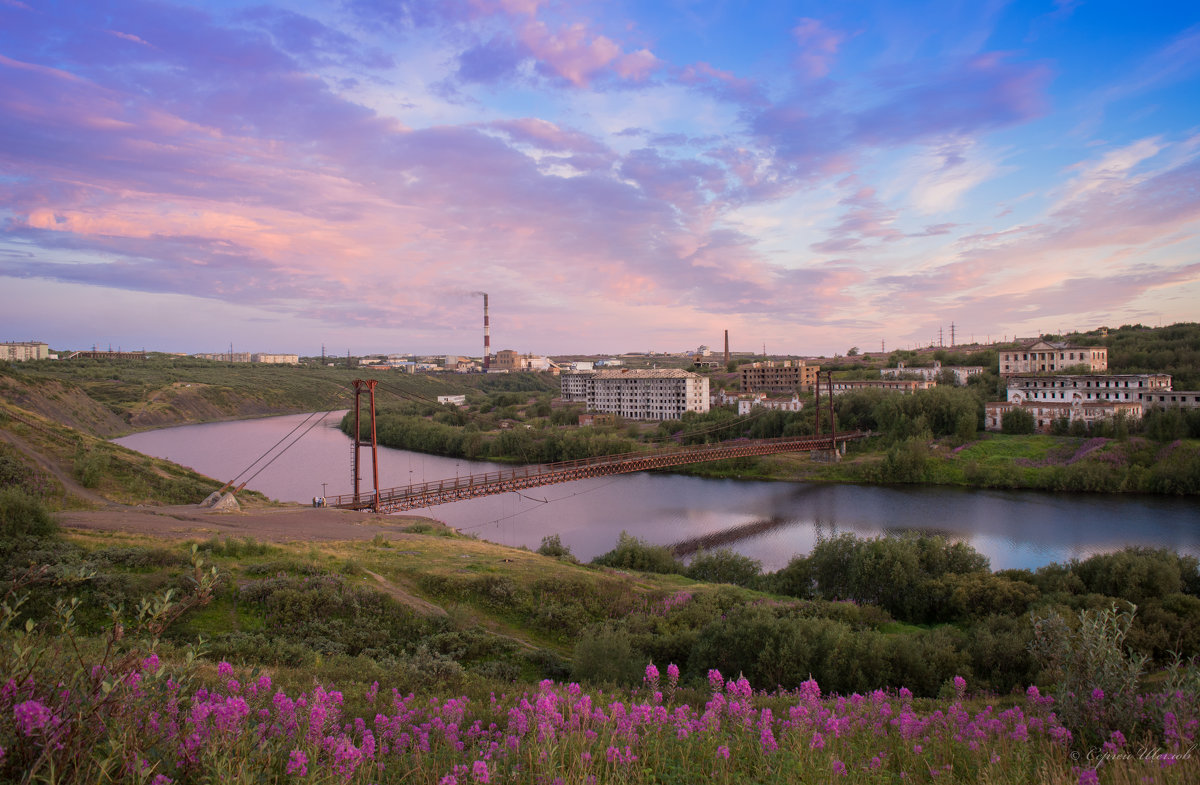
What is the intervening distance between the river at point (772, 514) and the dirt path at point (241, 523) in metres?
5.53

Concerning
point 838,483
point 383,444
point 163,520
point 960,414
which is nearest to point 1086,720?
point 163,520

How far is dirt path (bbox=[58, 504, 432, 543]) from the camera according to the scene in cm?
1113

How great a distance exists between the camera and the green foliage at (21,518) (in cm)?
883

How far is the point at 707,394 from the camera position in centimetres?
5206

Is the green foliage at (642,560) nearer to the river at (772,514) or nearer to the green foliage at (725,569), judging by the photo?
the green foliage at (725,569)

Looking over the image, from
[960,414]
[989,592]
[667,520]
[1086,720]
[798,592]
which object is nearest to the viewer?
[1086,720]

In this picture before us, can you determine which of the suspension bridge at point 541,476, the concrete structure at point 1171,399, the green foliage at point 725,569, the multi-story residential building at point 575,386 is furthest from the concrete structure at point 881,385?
the green foliage at point 725,569

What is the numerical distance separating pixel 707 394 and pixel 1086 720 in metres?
49.9

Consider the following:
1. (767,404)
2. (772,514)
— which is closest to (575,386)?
(767,404)

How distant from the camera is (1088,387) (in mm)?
33781

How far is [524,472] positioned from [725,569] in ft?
63.1

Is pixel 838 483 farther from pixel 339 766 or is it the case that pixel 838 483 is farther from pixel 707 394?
pixel 339 766

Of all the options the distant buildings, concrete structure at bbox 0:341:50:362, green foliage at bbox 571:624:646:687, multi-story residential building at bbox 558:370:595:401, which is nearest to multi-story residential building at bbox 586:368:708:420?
the distant buildings

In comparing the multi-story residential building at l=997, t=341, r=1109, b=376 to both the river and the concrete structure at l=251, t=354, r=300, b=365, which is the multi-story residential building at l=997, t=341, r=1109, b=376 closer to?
the river
